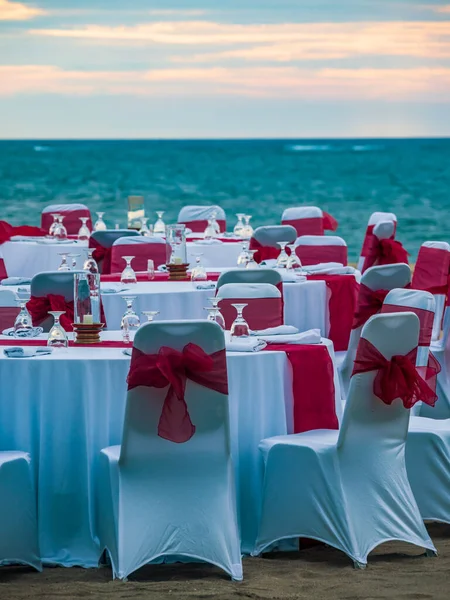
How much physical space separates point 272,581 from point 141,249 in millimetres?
4981

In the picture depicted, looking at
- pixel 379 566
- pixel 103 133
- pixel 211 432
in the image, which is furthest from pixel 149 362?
pixel 103 133

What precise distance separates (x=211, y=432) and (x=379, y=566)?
835 millimetres

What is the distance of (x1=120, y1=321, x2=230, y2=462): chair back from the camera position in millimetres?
4754

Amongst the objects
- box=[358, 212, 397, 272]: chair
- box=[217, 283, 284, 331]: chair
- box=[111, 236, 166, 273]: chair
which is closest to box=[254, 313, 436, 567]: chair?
box=[217, 283, 284, 331]: chair

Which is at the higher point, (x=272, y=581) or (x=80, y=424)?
(x=80, y=424)

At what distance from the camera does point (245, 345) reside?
5.36 meters

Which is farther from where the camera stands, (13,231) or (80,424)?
(13,231)

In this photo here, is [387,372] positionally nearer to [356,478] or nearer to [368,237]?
[356,478]

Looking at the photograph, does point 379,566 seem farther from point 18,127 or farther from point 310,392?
point 18,127

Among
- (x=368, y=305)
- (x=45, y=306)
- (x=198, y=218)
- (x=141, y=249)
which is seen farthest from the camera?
(x=198, y=218)

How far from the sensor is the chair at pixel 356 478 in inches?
199

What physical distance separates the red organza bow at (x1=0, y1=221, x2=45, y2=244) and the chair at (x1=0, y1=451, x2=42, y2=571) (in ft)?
20.3

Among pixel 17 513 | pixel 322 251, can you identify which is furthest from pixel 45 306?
pixel 322 251

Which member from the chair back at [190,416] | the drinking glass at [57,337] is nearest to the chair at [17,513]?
the chair back at [190,416]
